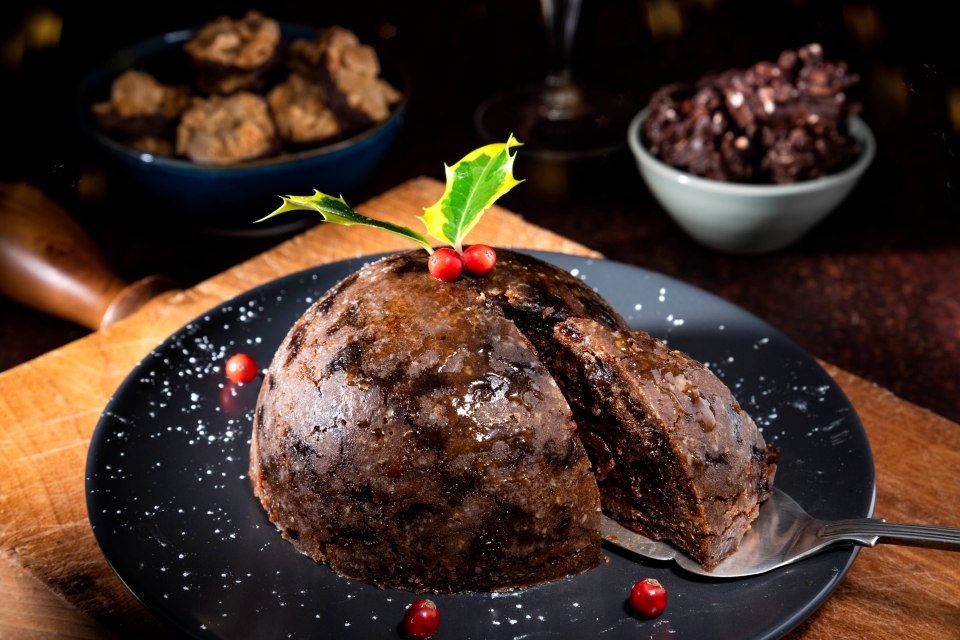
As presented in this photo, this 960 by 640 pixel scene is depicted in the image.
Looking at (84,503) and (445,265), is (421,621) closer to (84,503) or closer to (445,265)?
(445,265)

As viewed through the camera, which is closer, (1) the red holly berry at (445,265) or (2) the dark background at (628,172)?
(1) the red holly berry at (445,265)

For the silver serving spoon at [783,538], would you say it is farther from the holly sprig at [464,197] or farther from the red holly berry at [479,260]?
the holly sprig at [464,197]

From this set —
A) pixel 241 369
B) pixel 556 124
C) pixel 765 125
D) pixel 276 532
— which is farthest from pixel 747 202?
pixel 276 532

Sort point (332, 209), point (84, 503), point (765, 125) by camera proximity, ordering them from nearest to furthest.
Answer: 1. point (332, 209)
2. point (84, 503)
3. point (765, 125)

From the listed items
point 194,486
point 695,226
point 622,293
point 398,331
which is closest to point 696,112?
point 695,226

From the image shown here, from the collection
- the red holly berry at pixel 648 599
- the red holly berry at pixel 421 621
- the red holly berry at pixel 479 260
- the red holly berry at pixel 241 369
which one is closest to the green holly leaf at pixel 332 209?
the red holly berry at pixel 479 260

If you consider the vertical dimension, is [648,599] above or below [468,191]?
below

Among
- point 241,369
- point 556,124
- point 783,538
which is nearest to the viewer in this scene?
point 783,538

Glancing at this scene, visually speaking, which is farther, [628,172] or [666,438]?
[628,172]
